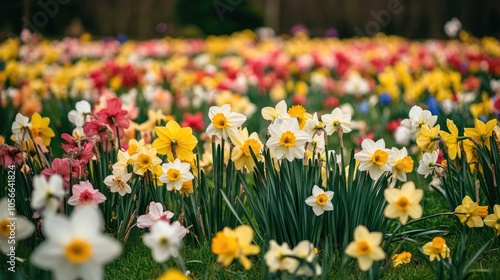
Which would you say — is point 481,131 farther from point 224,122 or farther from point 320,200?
point 224,122

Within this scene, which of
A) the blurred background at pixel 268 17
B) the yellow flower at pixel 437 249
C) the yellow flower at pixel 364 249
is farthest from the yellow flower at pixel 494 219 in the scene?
the blurred background at pixel 268 17

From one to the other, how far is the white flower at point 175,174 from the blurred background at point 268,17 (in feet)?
33.9

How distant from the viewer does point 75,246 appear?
107cm

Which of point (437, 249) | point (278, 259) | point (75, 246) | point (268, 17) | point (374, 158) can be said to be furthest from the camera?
point (268, 17)

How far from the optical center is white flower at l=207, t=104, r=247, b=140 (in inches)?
73.7

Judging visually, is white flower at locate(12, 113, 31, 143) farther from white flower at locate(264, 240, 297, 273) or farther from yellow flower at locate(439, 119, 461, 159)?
yellow flower at locate(439, 119, 461, 159)

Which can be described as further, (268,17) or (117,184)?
(268,17)

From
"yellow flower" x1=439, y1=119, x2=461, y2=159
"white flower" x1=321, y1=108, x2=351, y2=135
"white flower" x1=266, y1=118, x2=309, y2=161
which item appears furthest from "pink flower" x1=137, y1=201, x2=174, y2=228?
"yellow flower" x1=439, y1=119, x2=461, y2=159

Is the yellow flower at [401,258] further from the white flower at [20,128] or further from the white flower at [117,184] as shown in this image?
the white flower at [20,128]

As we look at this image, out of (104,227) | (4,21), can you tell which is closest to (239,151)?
(104,227)

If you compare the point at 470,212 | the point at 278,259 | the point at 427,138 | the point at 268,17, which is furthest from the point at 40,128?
the point at 268,17

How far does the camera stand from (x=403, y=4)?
13.3 meters

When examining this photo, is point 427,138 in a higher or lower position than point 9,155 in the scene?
higher

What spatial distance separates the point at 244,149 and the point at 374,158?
0.45m
